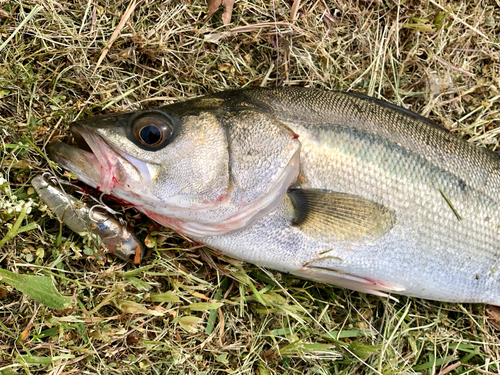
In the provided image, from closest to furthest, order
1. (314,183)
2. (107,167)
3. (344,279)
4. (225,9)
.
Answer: (107,167) → (314,183) → (344,279) → (225,9)

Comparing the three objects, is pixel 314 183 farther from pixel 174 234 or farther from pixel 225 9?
pixel 225 9

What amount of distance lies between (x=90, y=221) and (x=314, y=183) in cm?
129

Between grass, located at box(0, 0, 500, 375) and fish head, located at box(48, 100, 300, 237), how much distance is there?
0.40 metres

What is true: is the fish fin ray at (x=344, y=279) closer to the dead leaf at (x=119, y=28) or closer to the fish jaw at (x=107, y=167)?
the fish jaw at (x=107, y=167)

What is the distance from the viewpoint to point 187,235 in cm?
243

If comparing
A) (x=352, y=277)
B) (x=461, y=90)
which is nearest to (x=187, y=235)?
(x=352, y=277)

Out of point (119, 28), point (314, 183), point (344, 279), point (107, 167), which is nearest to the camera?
point (107, 167)

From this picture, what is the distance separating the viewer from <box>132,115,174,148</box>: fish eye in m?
2.13

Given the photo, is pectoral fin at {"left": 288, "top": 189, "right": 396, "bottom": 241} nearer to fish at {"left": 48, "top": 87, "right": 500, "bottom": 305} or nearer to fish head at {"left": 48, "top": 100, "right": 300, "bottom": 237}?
fish at {"left": 48, "top": 87, "right": 500, "bottom": 305}

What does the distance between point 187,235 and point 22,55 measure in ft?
4.79

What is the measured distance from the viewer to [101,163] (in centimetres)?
212

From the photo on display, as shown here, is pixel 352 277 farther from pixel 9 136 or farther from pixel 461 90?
pixel 9 136

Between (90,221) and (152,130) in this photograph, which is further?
(90,221)

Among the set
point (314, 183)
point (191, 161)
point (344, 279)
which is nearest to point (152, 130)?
point (191, 161)
